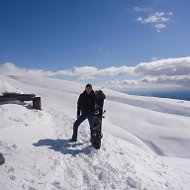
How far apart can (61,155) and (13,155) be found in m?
1.47

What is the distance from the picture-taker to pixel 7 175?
680 centimetres

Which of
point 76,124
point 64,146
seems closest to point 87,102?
point 76,124

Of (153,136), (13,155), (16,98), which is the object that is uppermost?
(16,98)

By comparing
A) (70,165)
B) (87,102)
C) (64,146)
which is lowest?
(70,165)

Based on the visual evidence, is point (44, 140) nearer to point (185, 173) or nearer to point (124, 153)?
point (124, 153)

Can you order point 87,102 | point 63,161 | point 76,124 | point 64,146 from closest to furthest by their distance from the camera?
point 63,161
point 64,146
point 87,102
point 76,124

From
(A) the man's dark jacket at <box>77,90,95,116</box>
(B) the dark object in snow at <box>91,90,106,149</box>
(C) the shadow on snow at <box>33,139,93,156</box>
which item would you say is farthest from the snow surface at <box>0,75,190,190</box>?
(A) the man's dark jacket at <box>77,90,95,116</box>

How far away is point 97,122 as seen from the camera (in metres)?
9.70

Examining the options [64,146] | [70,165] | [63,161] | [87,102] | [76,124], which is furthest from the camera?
[76,124]

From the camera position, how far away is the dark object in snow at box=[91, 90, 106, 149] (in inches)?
369

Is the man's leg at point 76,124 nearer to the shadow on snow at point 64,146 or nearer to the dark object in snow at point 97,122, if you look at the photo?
the shadow on snow at point 64,146

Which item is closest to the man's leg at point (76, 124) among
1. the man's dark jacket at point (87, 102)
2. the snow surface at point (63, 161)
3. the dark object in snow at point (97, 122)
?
the man's dark jacket at point (87, 102)

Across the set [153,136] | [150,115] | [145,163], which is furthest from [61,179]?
[150,115]

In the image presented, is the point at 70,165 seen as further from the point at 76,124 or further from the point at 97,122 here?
the point at 97,122
